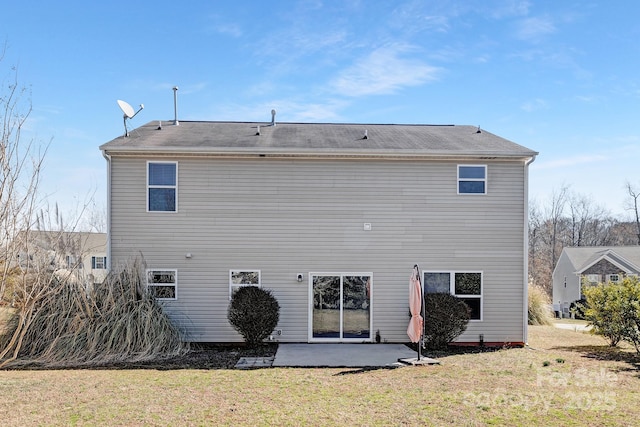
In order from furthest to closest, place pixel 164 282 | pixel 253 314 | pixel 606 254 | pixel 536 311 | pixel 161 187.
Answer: pixel 606 254 → pixel 536 311 → pixel 161 187 → pixel 164 282 → pixel 253 314

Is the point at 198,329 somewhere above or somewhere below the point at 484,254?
below

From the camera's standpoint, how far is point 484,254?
13031 millimetres

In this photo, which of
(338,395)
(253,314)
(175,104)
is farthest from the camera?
(175,104)

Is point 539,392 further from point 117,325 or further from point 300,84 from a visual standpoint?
point 300,84

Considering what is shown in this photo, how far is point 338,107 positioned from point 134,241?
8552mm

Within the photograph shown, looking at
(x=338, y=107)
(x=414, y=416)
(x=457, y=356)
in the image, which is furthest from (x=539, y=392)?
(x=338, y=107)

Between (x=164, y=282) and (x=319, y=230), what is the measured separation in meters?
4.23

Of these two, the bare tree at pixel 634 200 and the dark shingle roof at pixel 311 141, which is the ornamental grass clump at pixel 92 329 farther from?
the bare tree at pixel 634 200

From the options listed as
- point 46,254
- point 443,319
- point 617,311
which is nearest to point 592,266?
A: point 617,311

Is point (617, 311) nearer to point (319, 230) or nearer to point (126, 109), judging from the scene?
point (319, 230)

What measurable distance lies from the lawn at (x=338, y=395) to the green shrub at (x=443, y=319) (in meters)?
1.59

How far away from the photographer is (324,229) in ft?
42.4

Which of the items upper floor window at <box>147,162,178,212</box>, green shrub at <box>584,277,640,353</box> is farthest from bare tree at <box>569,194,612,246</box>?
upper floor window at <box>147,162,178,212</box>

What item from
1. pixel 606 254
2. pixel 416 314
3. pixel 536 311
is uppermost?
pixel 606 254
